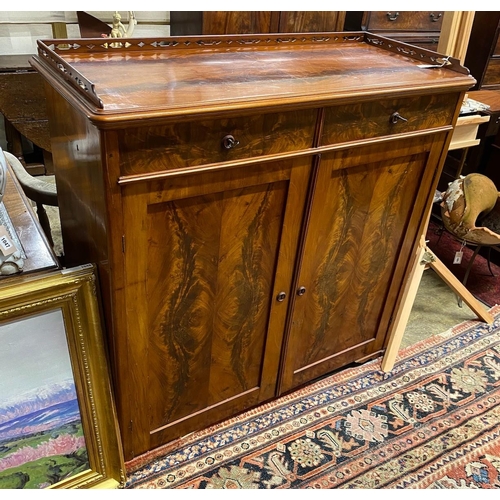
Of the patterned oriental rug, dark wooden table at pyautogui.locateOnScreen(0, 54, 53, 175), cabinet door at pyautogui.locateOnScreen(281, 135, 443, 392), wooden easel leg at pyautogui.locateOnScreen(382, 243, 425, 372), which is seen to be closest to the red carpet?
the patterned oriental rug

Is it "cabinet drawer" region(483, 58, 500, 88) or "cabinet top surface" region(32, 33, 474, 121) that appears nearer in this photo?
"cabinet top surface" region(32, 33, 474, 121)

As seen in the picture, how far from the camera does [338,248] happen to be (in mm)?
1630

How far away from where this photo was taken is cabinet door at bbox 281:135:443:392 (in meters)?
1.50

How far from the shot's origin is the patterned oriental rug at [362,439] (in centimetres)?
165

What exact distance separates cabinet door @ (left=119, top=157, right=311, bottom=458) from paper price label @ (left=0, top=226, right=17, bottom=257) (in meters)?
A: 0.32

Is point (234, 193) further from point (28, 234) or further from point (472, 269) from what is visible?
point (472, 269)

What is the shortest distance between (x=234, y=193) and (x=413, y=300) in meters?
1.06

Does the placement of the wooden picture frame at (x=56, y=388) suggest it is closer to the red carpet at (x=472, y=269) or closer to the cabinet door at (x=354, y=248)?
the cabinet door at (x=354, y=248)

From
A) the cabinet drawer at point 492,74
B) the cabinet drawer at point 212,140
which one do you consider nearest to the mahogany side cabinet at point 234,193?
the cabinet drawer at point 212,140

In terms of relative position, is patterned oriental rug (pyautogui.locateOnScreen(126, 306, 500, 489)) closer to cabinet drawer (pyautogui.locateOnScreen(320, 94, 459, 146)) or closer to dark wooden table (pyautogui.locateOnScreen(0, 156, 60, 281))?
dark wooden table (pyautogui.locateOnScreen(0, 156, 60, 281))

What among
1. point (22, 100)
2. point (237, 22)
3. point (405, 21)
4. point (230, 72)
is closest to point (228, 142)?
point (230, 72)

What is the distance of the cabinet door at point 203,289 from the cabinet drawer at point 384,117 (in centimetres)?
13
